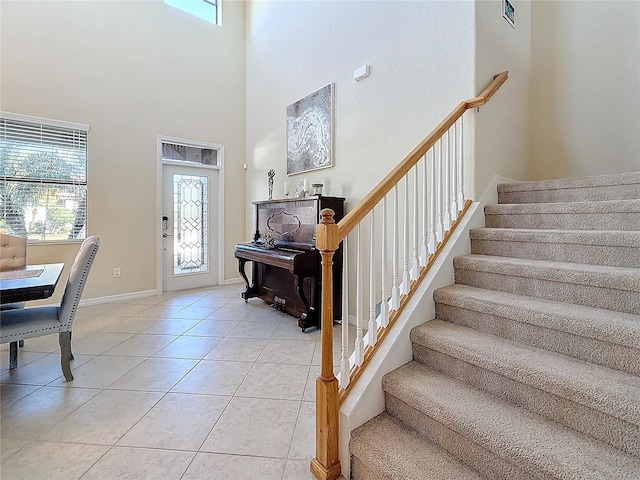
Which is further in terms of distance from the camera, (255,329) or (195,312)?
(195,312)

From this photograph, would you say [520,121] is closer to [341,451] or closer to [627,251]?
[627,251]

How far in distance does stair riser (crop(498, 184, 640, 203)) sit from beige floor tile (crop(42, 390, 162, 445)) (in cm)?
299

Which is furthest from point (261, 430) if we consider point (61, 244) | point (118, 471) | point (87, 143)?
point (87, 143)

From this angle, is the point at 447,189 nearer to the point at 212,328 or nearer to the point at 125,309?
the point at 212,328

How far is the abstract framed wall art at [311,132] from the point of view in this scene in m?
3.56

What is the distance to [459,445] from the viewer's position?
3.85ft

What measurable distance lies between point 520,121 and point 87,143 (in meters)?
5.05

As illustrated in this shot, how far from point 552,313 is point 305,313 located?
2.23 meters

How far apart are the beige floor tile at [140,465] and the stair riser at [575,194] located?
9.12 feet

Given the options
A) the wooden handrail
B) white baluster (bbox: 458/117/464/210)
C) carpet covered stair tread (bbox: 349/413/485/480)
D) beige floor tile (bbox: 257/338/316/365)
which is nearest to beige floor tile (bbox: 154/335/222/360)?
beige floor tile (bbox: 257/338/316/365)

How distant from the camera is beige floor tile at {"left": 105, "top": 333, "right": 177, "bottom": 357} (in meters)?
2.60

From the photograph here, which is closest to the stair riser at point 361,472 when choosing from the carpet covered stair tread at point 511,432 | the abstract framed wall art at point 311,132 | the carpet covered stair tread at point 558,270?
the carpet covered stair tread at point 511,432

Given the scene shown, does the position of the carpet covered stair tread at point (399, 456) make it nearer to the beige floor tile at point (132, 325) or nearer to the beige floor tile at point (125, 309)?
the beige floor tile at point (132, 325)

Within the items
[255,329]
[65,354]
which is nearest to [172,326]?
[255,329]
